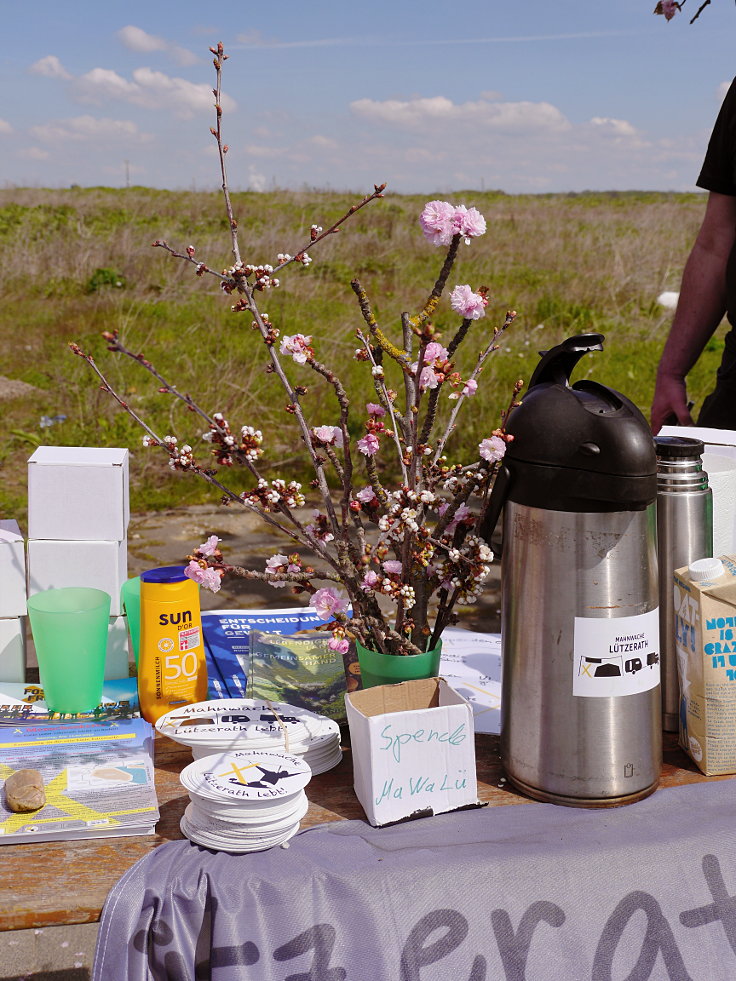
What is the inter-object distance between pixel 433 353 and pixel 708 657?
51 cm

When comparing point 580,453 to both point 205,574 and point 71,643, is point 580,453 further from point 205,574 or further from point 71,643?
point 71,643

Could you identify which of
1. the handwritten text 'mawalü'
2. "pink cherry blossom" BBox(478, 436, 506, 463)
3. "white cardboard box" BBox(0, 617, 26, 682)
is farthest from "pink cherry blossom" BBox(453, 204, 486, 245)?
"white cardboard box" BBox(0, 617, 26, 682)

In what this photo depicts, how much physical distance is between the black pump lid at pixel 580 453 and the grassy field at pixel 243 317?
400 cm

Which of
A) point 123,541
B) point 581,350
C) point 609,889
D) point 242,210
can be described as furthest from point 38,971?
point 242,210

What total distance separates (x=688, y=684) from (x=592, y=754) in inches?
8.6

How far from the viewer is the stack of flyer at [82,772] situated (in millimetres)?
1070

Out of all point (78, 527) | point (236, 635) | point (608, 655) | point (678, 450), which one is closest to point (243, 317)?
point (236, 635)

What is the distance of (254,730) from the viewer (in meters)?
1.21

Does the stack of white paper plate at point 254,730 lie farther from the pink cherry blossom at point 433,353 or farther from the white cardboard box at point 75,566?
the pink cherry blossom at point 433,353

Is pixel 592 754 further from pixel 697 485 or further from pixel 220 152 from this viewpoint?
pixel 220 152

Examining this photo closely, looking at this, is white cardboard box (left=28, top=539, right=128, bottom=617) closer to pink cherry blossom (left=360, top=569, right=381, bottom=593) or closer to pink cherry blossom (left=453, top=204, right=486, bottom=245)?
pink cherry blossom (left=360, top=569, right=381, bottom=593)

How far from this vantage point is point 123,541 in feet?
5.04

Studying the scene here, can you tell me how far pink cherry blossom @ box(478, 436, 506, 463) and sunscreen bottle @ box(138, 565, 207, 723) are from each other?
484 millimetres

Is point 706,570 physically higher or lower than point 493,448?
lower
